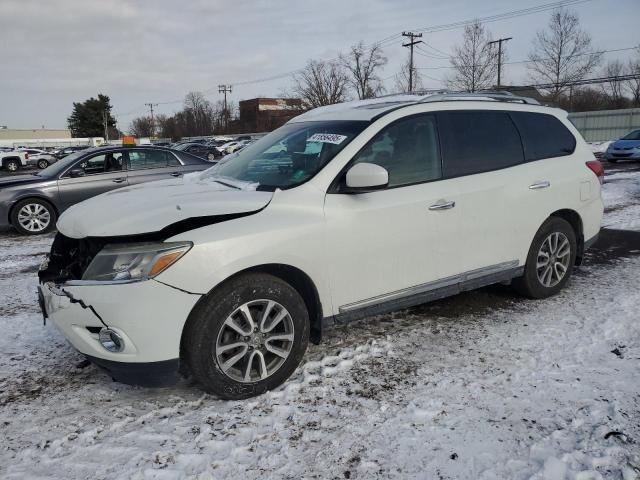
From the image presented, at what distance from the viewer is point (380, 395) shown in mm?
3088

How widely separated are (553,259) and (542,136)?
3.67 feet

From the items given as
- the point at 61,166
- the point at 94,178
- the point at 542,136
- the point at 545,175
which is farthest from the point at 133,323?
the point at 61,166

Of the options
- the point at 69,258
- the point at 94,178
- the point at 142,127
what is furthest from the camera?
the point at 142,127

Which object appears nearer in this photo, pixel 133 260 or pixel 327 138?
pixel 133 260

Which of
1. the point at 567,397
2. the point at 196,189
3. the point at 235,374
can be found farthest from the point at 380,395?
the point at 196,189

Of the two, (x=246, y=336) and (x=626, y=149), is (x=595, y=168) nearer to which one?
(x=246, y=336)

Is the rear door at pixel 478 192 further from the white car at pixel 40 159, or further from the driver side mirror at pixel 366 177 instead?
the white car at pixel 40 159

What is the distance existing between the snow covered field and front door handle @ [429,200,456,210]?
102cm

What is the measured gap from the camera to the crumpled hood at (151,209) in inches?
113

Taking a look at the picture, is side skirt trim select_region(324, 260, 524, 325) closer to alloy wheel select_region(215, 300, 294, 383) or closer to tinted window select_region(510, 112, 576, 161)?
alloy wheel select_region(215, 300, 294, 383)

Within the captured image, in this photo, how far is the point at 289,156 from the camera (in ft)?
12.4

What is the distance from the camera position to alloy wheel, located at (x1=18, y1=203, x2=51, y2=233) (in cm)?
896

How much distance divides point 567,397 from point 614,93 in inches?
2279

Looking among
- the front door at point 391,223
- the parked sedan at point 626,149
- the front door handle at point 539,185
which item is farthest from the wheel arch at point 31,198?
the parked sedan at point 626,149
